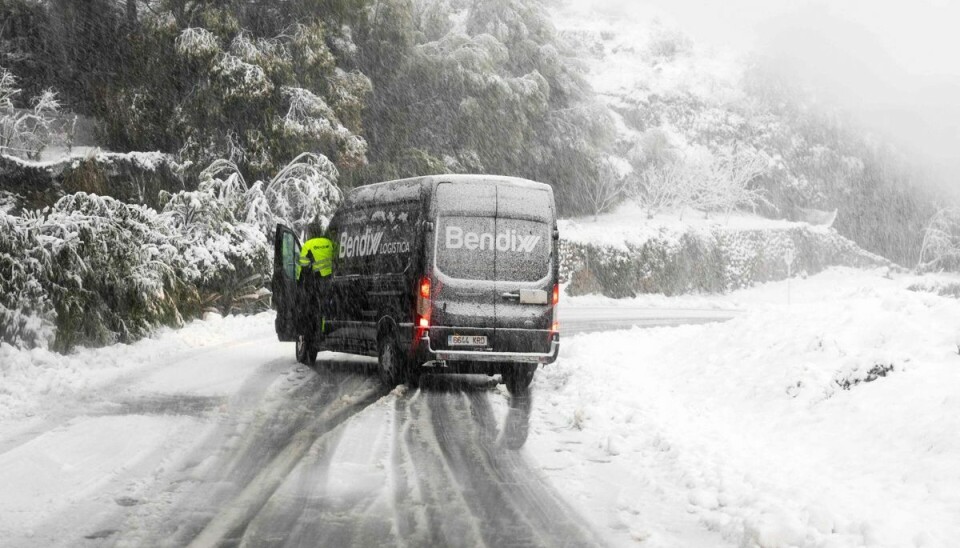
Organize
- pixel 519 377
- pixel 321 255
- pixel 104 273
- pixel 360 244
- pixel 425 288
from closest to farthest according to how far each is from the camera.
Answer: pixel 425 288, pixel 519 377, pixel 360 244, pixel 321 255, pixel 104 273

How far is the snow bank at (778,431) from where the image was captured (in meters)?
5.44

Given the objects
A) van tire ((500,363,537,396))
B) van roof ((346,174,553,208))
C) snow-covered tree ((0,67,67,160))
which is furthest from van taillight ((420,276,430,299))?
snow-covered tree ((0,67,67,160))

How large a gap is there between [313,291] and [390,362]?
2.64m

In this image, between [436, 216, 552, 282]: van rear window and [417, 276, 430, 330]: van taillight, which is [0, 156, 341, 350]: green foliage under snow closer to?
[417, 276, 430, 330]: van taillight

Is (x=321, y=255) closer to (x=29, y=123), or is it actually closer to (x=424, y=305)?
(x=424, y=305)

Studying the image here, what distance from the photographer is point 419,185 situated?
34.2 ft

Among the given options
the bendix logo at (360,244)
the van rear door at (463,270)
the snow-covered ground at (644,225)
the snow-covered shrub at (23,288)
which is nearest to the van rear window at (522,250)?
the van rear door at (463,270)

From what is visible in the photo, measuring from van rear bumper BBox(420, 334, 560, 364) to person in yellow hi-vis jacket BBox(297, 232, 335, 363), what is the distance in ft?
8.96

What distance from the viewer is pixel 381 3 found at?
26812 millimetres

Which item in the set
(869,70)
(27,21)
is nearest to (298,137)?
(27,21)

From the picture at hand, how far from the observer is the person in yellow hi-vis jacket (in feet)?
40.6

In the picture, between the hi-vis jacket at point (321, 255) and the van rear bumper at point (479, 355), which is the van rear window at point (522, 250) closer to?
the van rear bumper at point (479, 355)

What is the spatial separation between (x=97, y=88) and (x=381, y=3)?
336 inches

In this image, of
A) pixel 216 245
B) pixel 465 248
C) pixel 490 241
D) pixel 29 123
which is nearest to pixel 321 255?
pixel 465 248
